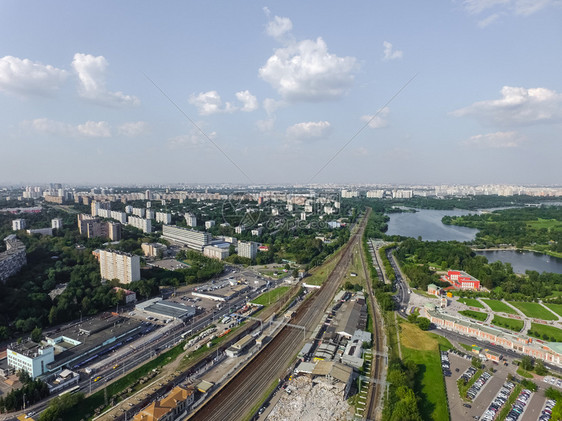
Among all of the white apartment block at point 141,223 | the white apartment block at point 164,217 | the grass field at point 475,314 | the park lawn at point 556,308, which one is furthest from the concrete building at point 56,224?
the park lawn at point 556,308

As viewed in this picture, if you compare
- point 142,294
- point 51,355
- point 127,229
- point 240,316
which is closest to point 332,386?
point 240,316

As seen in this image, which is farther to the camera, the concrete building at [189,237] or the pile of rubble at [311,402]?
the concrete building at [189,237]

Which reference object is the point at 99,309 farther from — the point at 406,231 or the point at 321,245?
the point at 406,231

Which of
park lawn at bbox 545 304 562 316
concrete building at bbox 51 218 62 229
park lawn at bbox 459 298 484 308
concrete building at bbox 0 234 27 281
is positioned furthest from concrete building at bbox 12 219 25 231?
park lawn at bbox 545 304 562 316

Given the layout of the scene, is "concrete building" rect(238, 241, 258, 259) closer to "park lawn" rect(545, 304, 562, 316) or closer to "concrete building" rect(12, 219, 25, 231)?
"park lawn" rect(545, 304, 562, 316)

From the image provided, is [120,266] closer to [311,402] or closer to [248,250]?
[248,250]

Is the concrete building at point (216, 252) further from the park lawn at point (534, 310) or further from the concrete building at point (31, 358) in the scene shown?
the park lawn at point (534, 310)
